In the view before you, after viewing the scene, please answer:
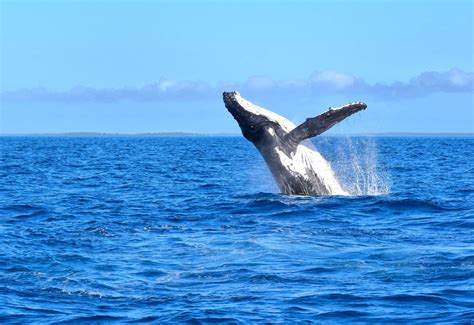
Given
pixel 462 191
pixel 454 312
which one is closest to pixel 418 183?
pixel 462 191

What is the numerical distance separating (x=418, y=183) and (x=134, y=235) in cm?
1453

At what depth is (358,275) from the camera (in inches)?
444

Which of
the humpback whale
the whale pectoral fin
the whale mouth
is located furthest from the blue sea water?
the whale mouth

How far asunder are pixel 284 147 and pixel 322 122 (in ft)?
4.20

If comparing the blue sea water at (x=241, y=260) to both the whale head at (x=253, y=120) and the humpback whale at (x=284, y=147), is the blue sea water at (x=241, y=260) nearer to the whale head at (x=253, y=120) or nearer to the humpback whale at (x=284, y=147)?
the humpback whale at (x=284, y=147)

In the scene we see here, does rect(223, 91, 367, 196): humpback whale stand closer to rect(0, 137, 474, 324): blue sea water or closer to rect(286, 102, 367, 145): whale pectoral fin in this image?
rect(286, 102, 367, 145): whale pectoral fin

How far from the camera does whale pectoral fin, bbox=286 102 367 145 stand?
1822 centimetres

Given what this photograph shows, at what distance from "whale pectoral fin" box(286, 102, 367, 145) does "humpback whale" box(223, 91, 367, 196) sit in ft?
0.07

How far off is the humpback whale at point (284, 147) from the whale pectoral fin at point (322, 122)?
22mm

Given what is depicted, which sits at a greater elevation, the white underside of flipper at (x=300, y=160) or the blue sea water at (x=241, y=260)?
the white underside of flipper at (x=300, y=160)

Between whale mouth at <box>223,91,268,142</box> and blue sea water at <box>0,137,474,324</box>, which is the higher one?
whale mouth at <box>223,91,268,142</box>

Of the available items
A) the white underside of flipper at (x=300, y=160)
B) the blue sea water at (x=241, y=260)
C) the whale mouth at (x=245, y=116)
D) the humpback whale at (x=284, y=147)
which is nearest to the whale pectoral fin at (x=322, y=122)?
the humpback whale at (x=284, y=147)

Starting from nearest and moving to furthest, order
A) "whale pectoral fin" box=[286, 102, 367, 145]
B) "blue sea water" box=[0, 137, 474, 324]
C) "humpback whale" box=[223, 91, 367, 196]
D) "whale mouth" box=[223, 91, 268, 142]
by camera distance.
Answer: "blue sea water" box=[0, 137, 474, 324] < "whale pectoral fin" box=[286, 102, 367, 145] < "humpback whale" box=[223, 91, 367, 196] < "whale mouth" box=[223, 91, 268, 142]

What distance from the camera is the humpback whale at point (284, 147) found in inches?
774
